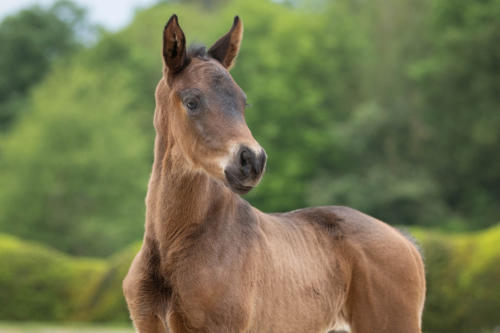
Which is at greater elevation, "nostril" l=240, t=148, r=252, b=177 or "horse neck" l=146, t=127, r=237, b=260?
"nostril" l=240, t=148, r=252, b=177

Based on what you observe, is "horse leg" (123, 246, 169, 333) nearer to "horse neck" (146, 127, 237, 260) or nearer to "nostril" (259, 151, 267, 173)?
"horse neck" (146, 127, 237, 260)

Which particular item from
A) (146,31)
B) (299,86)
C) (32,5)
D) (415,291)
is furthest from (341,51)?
(415,291)

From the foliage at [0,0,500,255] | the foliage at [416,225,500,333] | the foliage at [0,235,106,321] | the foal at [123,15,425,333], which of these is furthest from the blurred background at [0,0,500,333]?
the foal at [123,15,425,333]

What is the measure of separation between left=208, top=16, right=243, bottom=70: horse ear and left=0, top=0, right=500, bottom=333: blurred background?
18.6 meters

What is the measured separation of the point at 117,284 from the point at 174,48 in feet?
38.2

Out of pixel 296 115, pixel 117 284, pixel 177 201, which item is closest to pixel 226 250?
pixel 177 201

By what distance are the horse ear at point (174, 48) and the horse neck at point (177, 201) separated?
0.48m

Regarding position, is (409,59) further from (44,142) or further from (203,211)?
(203,211)

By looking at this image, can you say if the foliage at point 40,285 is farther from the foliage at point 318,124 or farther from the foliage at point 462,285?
the foliage at point 318,124

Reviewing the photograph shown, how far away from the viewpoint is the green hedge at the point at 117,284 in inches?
519

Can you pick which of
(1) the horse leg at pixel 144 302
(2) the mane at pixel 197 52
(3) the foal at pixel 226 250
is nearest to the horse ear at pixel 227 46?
(3) the foal at pixel 226 250

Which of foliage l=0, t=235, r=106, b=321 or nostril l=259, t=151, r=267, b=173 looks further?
foliage l=0, t=235, r=106, b=321

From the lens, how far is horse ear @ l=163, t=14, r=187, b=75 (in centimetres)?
434

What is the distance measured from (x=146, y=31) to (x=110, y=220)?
21457 millimetres
